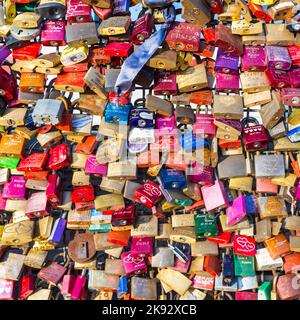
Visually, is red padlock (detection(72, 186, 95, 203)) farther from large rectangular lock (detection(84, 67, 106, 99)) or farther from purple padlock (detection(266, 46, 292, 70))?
purple padlock (detection(266, 46, 292, 70))

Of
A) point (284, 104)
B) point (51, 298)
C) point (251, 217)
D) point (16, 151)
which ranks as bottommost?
point (51, 298)

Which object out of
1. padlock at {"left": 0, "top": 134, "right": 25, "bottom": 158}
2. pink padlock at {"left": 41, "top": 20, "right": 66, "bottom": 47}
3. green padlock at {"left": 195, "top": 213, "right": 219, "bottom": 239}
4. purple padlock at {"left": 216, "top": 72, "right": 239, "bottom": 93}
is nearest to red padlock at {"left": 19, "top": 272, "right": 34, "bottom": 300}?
padlock at {"left": 0, "top": 134, "right": 25, "bottom": 158}

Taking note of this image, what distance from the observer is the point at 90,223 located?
13.0 ft

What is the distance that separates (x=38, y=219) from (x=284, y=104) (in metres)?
2.05

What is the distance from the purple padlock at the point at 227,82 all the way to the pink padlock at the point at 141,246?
1282mm

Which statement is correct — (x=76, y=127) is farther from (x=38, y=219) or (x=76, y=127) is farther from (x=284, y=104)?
(x=284, y=104)

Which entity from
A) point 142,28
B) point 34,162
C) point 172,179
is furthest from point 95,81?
point 172,179

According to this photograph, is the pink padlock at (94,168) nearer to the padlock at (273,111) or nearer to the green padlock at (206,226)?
the green padlock at (206,226)

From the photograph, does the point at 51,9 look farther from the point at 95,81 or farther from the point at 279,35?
the point at 279,35

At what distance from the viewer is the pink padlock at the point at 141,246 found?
12.9ft

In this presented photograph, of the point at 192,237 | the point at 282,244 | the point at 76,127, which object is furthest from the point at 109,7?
the point at 282,244

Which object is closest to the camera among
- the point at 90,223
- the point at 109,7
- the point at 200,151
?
the point at 109,7

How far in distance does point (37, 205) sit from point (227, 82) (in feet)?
5.51

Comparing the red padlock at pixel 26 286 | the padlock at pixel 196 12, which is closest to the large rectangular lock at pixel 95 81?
the padlock at pixel 196 12
